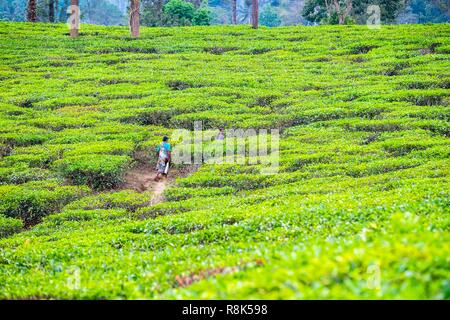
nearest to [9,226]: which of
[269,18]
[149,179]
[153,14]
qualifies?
[149,179]

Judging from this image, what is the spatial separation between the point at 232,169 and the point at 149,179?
3621 millimetres

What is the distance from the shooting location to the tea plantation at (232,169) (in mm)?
7758

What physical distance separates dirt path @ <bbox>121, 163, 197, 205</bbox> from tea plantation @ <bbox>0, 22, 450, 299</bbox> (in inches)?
19.9

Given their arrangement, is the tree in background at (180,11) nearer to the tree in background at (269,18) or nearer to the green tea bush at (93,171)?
the tree in background at (269,18)

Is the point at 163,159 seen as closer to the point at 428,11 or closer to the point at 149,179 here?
the point at 149,179

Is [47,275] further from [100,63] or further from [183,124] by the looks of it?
[100,63]

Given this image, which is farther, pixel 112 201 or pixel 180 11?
pixel 180 11

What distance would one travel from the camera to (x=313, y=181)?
65.2 ft

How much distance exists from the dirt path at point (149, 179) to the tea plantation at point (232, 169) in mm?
506

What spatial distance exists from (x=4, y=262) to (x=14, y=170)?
943cm

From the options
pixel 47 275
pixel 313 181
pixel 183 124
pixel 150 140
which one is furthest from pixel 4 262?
pixel 183 124

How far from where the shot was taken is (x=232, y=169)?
22.8 metres

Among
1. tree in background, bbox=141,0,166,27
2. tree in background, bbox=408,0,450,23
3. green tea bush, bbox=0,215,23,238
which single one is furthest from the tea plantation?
tree in background, bbox=408,0,450,23

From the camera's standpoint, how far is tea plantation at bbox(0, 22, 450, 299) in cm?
776
